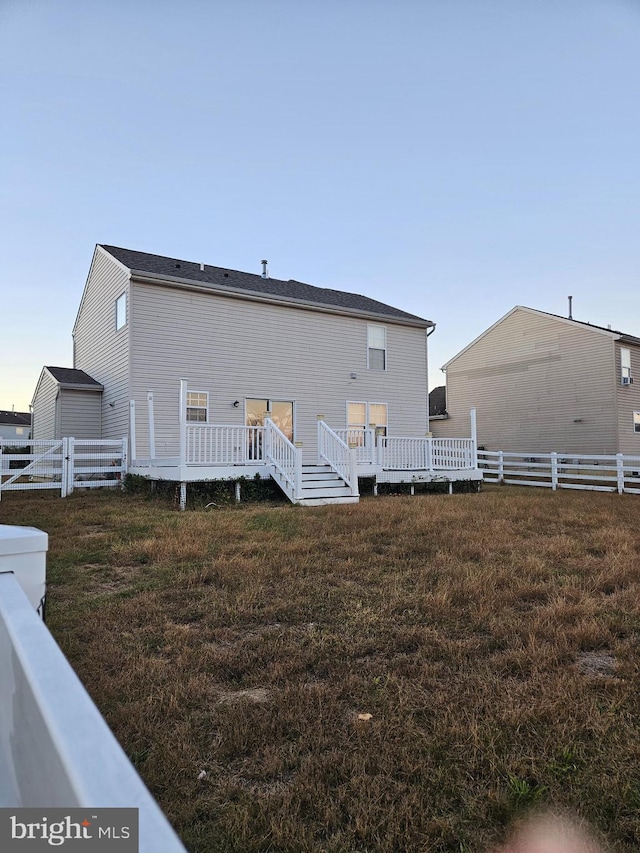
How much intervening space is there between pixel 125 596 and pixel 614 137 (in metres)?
15.8

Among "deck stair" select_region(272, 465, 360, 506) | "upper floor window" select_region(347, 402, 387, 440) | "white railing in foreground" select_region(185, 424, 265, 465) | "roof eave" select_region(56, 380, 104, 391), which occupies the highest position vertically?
"roof eave" select_region(56, 380, 104, 391)

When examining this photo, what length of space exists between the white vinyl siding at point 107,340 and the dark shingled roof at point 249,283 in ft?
2.16

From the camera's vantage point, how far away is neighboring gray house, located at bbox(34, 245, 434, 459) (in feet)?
43.2

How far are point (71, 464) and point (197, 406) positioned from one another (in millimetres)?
3684

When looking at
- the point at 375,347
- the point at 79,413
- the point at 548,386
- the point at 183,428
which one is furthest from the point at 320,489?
the point at 548,386

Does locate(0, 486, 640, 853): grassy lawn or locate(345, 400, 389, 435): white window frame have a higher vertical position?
locate(345, 400, 389, 435): white window frame

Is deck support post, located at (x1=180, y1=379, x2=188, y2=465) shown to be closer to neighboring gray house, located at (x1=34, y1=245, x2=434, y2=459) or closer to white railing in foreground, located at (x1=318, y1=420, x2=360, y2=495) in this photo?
neighboring gray house, located at (x1=34, y1=245, x2=434, y2=459)

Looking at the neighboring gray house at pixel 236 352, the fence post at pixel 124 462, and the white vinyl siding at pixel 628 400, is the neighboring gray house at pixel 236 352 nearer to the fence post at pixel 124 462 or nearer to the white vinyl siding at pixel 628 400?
the fence post at pixel 124 462

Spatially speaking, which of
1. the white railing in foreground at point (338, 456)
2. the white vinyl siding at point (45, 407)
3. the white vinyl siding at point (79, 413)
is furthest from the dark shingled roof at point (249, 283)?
the white railing in foreground at point (338, 456)

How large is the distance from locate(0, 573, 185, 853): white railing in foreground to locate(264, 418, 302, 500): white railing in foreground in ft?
28.4

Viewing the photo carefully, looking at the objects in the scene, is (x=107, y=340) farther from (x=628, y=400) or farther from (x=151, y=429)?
(x=628, y=400)

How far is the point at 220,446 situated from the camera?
10.6m

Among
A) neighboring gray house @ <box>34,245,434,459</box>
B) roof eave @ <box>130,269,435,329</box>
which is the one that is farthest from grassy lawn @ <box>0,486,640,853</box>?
roof eave @ <box>130,269,435,329</box>

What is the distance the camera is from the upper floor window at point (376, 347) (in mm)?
17000
